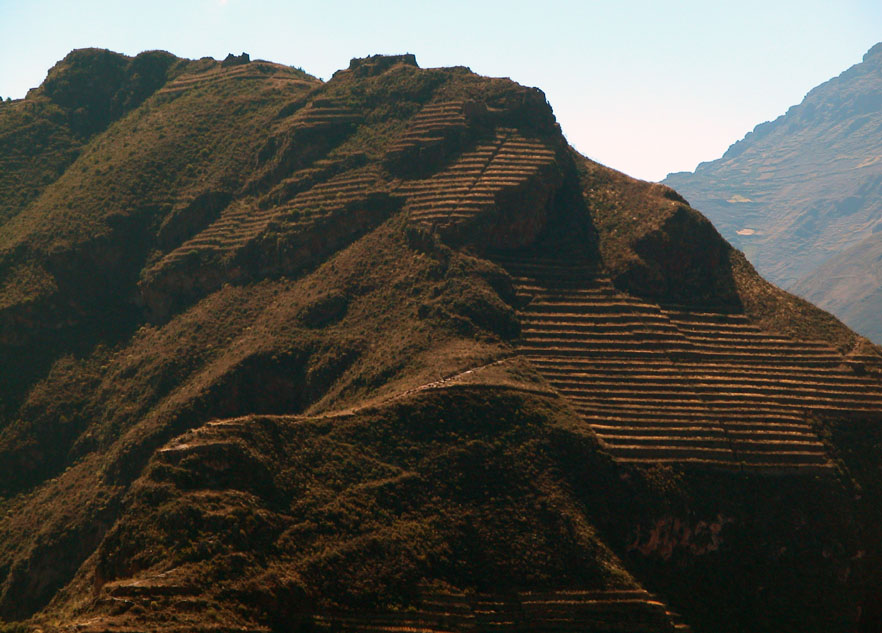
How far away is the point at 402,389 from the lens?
60250 mm

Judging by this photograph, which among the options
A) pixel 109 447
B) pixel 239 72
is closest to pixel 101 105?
pixel 239 72

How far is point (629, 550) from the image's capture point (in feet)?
181

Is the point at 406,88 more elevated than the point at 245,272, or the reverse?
the point at 406,88

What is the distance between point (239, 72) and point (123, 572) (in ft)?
240

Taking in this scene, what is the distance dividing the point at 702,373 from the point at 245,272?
3753cm

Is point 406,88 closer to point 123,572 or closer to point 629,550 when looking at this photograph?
point 629,550

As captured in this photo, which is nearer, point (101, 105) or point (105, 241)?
point (105, 241)

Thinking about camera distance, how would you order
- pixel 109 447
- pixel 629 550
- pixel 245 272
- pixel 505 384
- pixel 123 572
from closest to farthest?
pixel 123 572, pixel 629 550, pixel 505 384, pixel 109 447, pixel 245 272

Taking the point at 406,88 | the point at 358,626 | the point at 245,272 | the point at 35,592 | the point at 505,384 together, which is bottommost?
the point at 35,592

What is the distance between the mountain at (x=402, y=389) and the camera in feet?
160

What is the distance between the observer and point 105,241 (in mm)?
84500

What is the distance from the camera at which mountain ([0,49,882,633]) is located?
160 feet

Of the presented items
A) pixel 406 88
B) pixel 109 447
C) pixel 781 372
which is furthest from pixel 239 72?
pixel 781 372

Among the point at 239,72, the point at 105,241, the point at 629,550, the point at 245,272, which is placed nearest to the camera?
the point at 629,550
